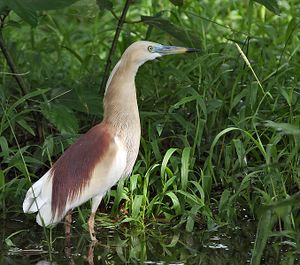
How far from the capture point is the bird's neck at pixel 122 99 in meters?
5.19

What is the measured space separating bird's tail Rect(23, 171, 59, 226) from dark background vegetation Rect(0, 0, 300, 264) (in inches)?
11.5

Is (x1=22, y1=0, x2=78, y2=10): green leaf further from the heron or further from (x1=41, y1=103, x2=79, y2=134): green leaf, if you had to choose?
(x1=41, y1=103, x2=79, y2=134): green leaf

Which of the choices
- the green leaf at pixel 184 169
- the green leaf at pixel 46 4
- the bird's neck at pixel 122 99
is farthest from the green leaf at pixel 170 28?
the green leaf at pixel 46 4

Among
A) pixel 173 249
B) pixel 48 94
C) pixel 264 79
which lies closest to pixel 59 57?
pixel 48 94

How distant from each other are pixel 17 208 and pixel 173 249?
99cm

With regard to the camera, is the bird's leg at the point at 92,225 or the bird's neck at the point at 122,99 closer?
the bird's leg at the point at 92,225

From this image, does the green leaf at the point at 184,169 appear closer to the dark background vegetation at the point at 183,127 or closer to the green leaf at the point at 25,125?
the dark background vegetation at the point at 183,127

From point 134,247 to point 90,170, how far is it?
436mm

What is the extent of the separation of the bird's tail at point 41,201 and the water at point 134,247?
158 mm

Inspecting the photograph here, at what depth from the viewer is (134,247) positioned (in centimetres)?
497

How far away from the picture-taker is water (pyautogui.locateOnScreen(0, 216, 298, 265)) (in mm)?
4754

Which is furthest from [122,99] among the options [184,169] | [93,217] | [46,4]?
[46,4]

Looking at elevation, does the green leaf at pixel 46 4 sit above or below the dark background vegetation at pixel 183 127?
above

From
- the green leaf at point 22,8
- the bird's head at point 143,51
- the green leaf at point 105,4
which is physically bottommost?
the bird's head at point 143,51
